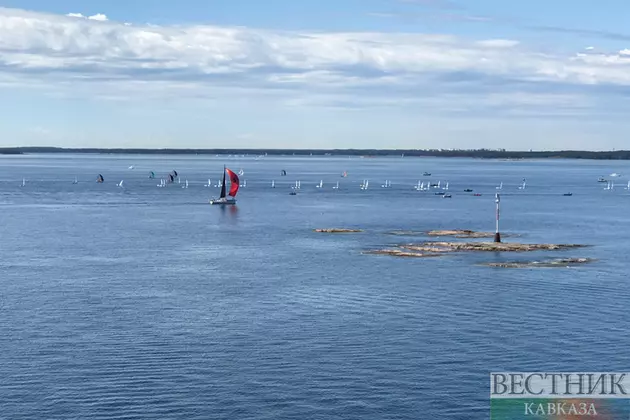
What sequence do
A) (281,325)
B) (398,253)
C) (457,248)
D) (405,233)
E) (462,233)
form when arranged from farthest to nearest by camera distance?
(405,233)
(462,233)
(457,248)
(398,253)
(281,325)

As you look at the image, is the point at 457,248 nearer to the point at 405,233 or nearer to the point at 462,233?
the point at 462,233

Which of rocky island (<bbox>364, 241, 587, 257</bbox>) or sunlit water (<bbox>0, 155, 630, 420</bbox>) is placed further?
rocky island (<bbox>364, 241, 587, 257</bbox>)

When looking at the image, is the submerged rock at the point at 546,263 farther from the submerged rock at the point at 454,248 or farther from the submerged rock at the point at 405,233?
the submerged rock at the point at 405,233

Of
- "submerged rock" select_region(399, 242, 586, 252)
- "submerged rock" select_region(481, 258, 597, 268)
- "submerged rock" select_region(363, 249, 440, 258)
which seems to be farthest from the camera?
"submerged rock" select_region(399, 242, 586, 252)

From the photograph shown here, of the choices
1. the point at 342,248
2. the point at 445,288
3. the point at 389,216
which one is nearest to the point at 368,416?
the point at 445,288

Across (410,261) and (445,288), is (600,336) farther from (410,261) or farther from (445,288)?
(410,261)

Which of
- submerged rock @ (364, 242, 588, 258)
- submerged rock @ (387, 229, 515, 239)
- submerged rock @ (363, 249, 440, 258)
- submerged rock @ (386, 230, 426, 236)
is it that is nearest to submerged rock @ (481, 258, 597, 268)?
submerged rock @ (363, 249, 440, 258)

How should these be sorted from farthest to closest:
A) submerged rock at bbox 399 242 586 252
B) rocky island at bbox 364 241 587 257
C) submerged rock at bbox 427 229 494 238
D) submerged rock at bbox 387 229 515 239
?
1. submerged rock at bbox 387 229 515 239
2. submerged rock at bbox 427 229 494 238
3. submerged rock at bbox 399 242 586 252
4. rocky island at bbox 364 241 587 257

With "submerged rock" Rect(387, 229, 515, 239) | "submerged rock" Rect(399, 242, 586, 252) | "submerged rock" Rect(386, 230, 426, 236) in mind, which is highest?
"submerged rock" Rect(399, 242, 586, 252)

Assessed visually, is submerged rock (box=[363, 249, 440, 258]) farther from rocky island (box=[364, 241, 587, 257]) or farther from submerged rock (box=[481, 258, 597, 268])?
submerged rock (box=[481, 258, 597, 268])

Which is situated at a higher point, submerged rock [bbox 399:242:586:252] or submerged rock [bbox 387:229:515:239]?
submerged rock [bbox 399:242:586:252]

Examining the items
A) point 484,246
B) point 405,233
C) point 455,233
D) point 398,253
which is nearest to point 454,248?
point 484,246
